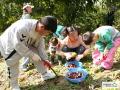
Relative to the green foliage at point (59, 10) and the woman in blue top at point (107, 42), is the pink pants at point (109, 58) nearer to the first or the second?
the woman in blue top at point (107, 42)

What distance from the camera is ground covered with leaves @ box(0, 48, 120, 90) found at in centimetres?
575

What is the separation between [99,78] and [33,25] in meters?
1.56

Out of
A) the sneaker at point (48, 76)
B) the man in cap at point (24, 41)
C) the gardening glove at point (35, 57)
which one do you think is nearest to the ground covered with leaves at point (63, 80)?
the sneaker at point (48, 76)

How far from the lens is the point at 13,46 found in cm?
545

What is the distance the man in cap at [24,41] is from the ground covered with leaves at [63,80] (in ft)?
1.58

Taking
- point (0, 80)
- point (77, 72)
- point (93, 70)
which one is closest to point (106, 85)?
point (77, 72)

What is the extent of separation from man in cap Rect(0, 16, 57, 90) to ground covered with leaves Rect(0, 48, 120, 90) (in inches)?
19.0

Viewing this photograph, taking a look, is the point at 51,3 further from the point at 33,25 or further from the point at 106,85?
the point at 106,85

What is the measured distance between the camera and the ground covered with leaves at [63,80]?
18.9 ft

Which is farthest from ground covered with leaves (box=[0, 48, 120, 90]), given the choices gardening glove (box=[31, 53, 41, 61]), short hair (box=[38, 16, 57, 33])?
short hair (box=[38, 16, 57, 33])

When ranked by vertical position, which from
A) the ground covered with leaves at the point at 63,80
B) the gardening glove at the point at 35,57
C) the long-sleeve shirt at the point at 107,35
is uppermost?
the long-sleeve shirt at the point at 107,35

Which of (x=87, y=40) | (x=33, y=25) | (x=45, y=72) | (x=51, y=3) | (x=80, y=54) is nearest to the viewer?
(x=33, y=25)

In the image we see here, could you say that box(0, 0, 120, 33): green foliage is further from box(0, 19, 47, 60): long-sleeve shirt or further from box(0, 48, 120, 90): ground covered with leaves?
box(0, 19, 47, 60): long-sleeve shirt

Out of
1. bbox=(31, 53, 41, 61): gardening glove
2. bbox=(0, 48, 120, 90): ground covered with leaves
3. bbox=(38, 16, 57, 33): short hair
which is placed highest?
bbox=(38, 16, 57, 33): short hair
